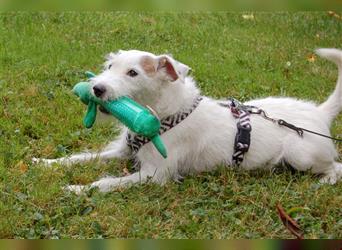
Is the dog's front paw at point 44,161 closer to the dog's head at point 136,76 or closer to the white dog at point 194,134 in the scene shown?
the white dog at point 194,134

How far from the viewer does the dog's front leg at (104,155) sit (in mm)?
5184

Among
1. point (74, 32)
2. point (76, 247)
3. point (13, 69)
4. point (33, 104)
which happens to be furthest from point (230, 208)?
point (74, 32)

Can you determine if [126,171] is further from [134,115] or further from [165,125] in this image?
[134,115]

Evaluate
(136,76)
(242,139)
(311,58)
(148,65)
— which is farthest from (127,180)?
(311,58)

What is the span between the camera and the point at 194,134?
5246 millimetres

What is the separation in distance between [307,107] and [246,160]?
92 cm

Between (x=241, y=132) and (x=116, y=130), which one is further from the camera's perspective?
(x=116, y=130)

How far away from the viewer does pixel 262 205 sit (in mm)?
4461

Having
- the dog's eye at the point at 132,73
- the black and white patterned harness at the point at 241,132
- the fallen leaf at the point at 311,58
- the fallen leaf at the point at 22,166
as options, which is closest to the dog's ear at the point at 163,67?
the dog's eye at the point at 132,73

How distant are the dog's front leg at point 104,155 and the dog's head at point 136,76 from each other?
2.50 ft

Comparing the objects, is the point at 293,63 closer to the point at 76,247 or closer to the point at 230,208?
the point at 230,208

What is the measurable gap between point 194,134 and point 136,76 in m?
0.82

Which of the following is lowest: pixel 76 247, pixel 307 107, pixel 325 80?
pixel 325 80

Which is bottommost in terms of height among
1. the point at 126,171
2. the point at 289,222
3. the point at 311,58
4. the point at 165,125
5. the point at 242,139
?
the point at 311,58
